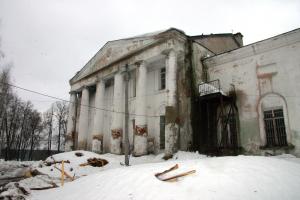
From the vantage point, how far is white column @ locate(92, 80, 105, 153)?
19109 mm

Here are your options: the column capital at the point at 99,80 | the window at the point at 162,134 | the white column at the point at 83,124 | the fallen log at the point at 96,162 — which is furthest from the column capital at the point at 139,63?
the fallen log at the point at 96,162

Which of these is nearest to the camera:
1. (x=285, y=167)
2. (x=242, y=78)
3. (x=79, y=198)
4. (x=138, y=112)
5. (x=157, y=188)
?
(x=157, y=188)

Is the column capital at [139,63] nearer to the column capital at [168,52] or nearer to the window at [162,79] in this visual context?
the window at [162,79]

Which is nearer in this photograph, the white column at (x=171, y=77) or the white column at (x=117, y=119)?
the white column at (x=171, y=77)

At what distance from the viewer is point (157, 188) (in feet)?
19.6

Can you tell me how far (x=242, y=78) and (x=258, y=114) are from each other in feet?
7.86

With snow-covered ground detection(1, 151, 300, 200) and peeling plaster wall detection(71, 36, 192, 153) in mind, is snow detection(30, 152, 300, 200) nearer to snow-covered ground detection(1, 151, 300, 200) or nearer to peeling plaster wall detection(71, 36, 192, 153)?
snow-covered ground detection(1, 151, 300, 200)

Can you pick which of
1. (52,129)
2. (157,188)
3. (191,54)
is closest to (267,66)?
(191,54)

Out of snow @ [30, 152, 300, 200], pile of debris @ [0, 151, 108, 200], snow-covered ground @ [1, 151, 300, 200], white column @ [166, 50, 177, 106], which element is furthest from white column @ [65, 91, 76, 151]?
snow @ [30, 152, 300, 200]

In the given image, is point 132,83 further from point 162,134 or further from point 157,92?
point 162,134

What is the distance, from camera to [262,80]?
14.3 m

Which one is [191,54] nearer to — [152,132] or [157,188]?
[152,132]

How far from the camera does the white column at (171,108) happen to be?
14086 mm

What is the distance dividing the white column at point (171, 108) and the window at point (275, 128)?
4.89m
